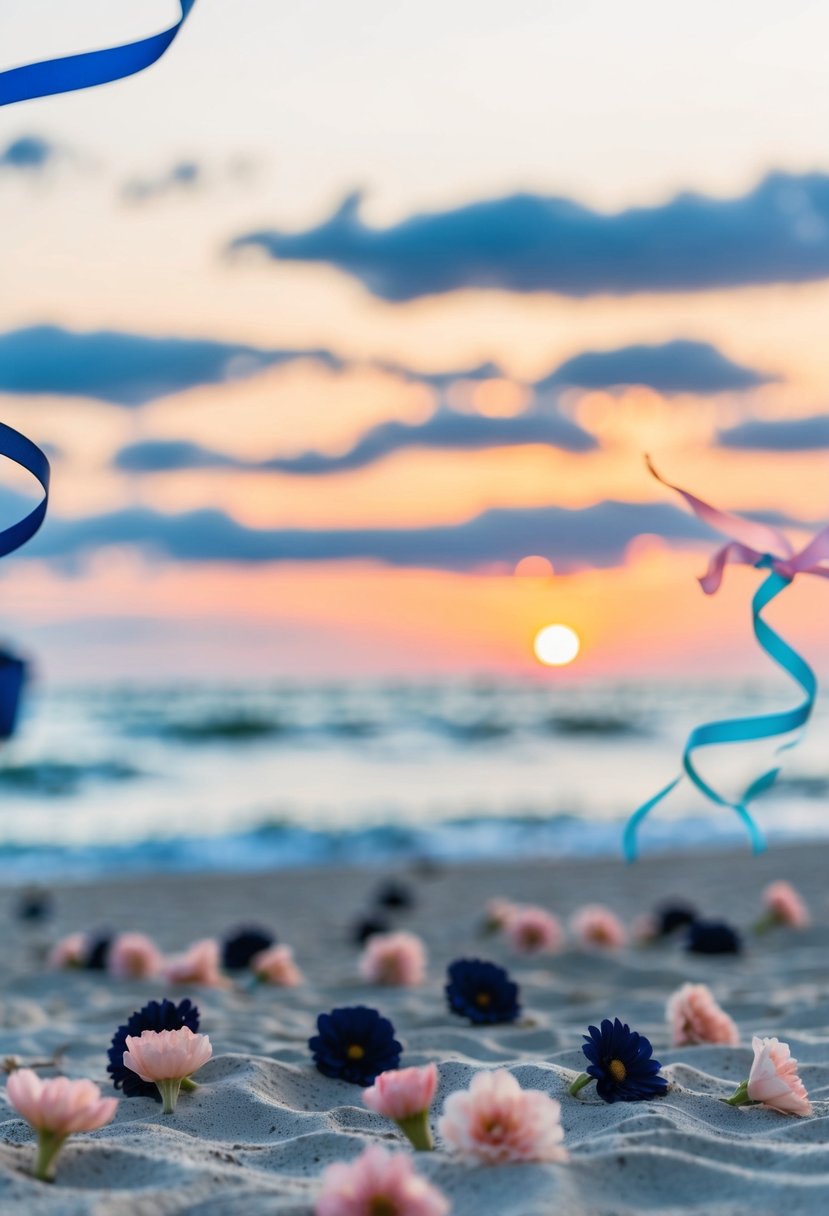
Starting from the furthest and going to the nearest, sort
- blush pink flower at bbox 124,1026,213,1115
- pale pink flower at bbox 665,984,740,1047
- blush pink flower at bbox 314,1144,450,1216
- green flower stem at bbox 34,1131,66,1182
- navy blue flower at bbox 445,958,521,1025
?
1. navy blue flower at bbox 445,958,521,1025
2. pale pink flower at bbox 665,984,740,1047
3. blush pink flower at bbox 124,1026,213,1115
4. green flower stem at bbox 34,1131,66,1182
5. blush pink flower at bbox 314,1144,450,1216

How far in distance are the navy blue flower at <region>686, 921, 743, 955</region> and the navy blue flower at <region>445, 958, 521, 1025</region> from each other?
1584 millimetres

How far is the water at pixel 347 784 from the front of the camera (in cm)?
1138

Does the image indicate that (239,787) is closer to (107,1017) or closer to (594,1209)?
(107,1017)

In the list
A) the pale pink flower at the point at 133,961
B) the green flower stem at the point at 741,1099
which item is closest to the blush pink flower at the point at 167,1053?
the green flower stem at the point at 741,1099

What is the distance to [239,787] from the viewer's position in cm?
1609

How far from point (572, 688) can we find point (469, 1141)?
1586 inches

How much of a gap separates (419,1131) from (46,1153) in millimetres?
537

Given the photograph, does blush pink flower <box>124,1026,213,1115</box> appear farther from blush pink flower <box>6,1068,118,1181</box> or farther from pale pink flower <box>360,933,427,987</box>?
pale pink flower <box>360,933,427,987</box>

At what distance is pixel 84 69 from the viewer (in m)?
2.32

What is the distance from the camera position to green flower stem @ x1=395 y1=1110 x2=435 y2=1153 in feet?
6.51

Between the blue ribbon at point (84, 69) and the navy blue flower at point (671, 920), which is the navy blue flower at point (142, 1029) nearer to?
the blue ribbon at point (84, 69)

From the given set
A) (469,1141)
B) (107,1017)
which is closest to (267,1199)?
(469,1141)

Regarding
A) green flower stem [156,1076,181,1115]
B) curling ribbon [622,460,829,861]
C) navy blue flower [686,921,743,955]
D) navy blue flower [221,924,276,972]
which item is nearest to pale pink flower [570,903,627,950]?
navy blue flower [686,921,743,955]

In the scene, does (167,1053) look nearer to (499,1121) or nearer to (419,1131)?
(419,1131)
